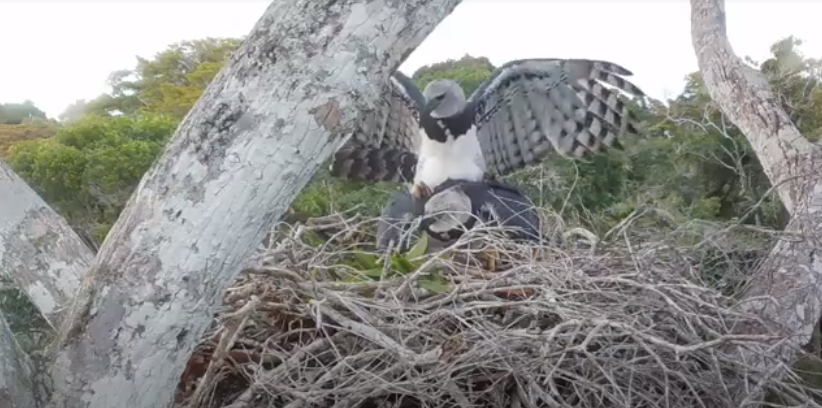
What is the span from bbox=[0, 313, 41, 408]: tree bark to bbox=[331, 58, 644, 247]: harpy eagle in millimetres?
1886

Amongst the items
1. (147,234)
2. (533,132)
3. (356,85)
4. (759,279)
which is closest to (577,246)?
(759,279)

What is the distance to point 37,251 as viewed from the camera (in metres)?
2.06

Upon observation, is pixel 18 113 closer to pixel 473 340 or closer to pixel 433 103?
pixel 433 103

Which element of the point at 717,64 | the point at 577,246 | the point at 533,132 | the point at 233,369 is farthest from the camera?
the point at 717,64

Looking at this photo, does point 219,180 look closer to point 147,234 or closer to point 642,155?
point 147,234

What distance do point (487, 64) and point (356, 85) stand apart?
8254 millimetres

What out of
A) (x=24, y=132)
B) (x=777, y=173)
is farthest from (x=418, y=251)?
(x=24, y=132)

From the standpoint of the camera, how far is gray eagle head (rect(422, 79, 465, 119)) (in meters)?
3.62

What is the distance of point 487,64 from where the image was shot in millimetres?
9820

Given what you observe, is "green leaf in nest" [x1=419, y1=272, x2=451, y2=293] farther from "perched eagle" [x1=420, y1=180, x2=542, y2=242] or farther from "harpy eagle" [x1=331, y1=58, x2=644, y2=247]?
"harpy eagle" [x1=331, y1=58, x2=644, y2=247]

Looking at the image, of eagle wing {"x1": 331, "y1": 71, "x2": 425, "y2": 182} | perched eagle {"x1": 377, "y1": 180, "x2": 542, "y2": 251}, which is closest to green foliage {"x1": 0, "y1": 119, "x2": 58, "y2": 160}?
eagle wing {"x1": 331, "y1": 71, "x2": 425, "y2": 182}

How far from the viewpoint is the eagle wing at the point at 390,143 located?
3.89 metres

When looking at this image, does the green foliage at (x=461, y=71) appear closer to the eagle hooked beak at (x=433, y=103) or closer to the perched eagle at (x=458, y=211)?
the eagle hooked beak at (x=433, y=103)

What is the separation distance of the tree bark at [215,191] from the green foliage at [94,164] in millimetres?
4635
